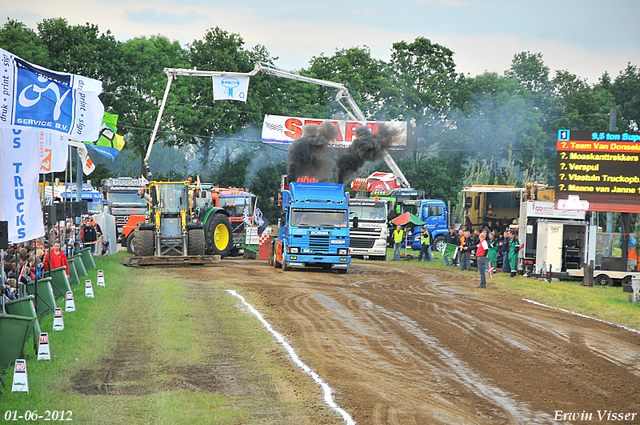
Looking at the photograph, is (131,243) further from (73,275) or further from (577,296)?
(577,296)

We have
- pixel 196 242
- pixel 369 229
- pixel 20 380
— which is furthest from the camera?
pixel 369 229

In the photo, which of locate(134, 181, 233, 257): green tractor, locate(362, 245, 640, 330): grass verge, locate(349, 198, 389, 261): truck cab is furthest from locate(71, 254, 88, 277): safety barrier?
locate(349, 198, 389, 261): truck cab

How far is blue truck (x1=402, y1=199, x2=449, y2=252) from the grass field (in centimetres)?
2240

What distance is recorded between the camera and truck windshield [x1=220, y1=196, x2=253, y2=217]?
39500 millimetres

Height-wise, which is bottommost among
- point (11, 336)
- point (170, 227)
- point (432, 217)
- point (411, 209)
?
point (11, 336)

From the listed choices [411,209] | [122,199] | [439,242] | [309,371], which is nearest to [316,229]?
[309,371]

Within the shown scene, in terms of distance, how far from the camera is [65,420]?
829 cm

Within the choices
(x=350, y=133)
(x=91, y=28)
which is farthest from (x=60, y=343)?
(x=91, y=28)

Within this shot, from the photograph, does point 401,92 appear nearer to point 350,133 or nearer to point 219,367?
point 350,133

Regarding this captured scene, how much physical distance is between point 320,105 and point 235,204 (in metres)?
23.1

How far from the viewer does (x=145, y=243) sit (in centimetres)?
2642

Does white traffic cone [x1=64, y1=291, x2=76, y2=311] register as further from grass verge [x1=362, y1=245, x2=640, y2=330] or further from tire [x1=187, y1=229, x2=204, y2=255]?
grass verge [x1=362, y1=245, x2=640, y2=330]

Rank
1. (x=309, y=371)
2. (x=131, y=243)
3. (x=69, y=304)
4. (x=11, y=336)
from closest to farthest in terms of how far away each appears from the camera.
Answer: (x=11, y=336) < (x=309, y=371) < (x=69, y=304) < (x=131, y=243)

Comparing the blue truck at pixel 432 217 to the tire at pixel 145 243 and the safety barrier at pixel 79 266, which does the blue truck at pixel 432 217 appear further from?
the safety barrier at pixel 79 266
